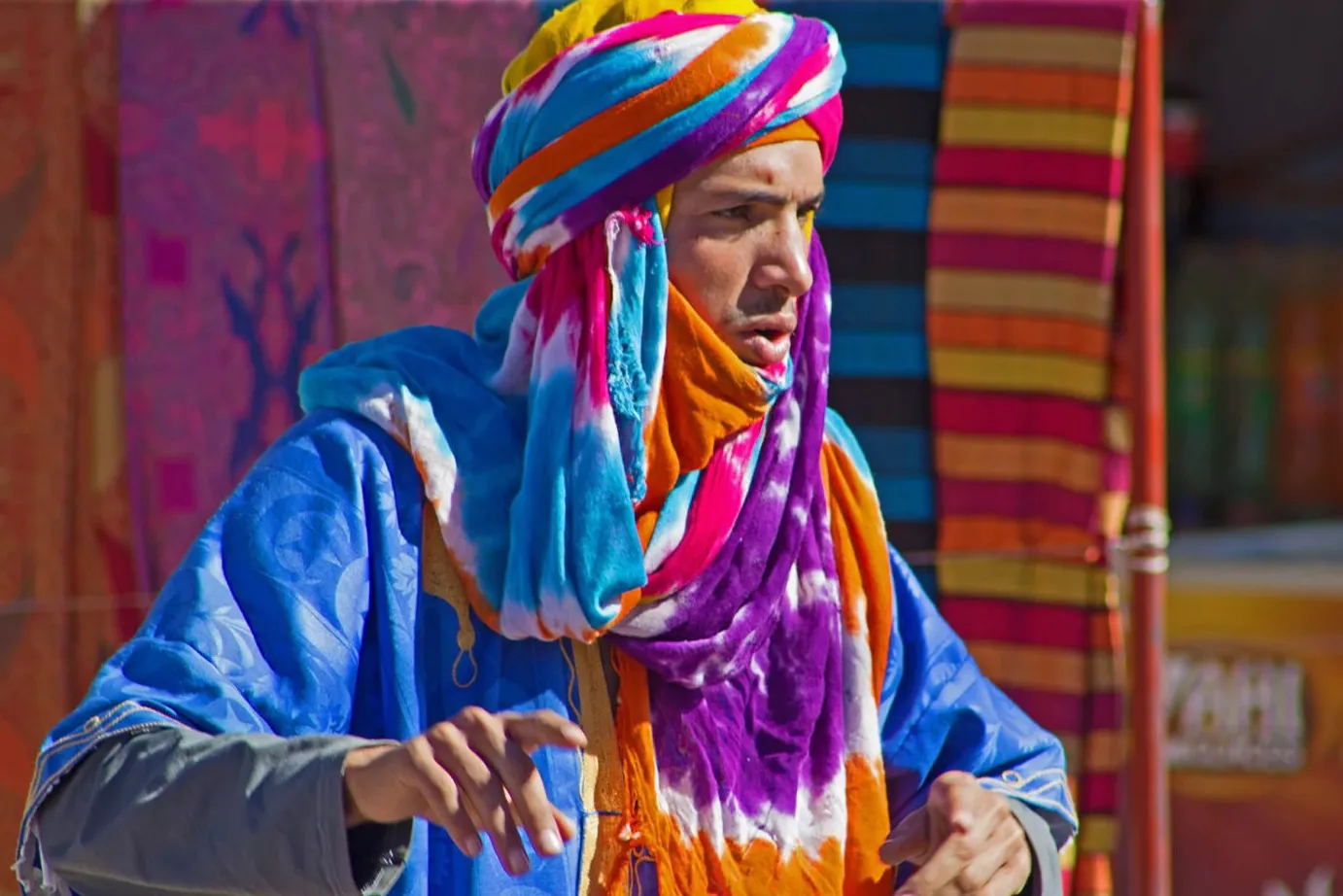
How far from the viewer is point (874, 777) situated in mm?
1758

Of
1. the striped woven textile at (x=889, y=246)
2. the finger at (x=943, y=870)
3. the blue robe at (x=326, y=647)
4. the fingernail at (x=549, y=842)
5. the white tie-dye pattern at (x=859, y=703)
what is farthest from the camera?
the striped woven textile at (x=889, y=246)

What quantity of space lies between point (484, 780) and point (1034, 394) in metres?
1.65

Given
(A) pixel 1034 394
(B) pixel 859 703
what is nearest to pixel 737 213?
(B) pixel 859 703

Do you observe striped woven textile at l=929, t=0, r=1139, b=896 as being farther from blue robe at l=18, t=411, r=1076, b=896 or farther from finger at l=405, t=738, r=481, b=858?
finger at l=405, t=738, r=481, b=858

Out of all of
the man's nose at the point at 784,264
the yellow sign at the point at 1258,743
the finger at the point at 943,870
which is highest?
the man's nose at the point at 784,264

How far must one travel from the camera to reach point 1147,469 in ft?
8.68

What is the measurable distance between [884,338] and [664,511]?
1085 millimetres

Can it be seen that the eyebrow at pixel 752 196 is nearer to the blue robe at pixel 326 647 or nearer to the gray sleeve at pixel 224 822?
the blue robe at pixel 326 647

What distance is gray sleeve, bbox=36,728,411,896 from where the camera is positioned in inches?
51.4

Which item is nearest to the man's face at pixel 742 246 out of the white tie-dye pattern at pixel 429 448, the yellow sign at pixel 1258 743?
the white tie-dye pattern at pixel 429 448

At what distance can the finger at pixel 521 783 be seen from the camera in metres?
1.21

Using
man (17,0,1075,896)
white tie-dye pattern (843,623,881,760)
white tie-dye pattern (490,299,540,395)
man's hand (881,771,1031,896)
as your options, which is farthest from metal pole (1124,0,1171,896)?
white tie-dye pattern (490,299,540,395)

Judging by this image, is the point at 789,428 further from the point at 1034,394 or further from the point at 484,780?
the point at 1034,394

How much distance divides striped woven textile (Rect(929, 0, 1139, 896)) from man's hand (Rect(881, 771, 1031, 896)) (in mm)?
1069
